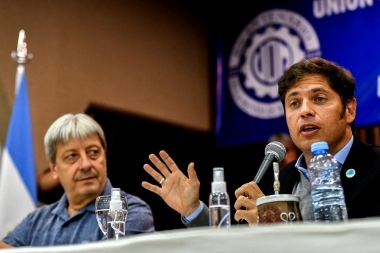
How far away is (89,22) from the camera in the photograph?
5137 millimetres

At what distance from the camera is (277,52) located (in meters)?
5.40

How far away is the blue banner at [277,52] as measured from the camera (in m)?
4.88

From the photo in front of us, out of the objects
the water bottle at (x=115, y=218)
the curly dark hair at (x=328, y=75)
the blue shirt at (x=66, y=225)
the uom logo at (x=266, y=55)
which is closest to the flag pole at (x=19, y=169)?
the blue shirt at (x=66, y=225)

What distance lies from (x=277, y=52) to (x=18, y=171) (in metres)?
2.52

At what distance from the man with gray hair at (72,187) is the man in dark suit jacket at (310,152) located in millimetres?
612

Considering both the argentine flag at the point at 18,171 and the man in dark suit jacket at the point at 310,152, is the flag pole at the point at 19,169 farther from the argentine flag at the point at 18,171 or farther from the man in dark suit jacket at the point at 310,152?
the man in dark suit jacket at the point at 310,152

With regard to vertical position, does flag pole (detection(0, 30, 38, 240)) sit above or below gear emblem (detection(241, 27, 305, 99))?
below

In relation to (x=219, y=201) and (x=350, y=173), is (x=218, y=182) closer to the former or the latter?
(x=219, y=201)

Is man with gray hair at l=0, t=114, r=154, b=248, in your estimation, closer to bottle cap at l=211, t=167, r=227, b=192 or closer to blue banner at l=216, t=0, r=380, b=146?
bottle cap at l=211, t=167, r=227, b=192

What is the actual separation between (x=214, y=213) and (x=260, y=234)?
526 mm

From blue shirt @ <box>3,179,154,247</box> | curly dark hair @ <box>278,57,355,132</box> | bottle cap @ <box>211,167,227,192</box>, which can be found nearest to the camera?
bottle cap @ <box>211,167,227,192</box>

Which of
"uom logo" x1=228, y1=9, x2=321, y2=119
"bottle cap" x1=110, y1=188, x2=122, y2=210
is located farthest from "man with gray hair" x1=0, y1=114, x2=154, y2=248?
"uom logo" x1=228, y1=9, x2=321, y2=119

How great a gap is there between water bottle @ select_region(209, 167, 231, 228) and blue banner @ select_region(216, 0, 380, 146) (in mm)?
3233

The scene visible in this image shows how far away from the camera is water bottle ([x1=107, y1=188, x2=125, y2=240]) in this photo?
204cm
